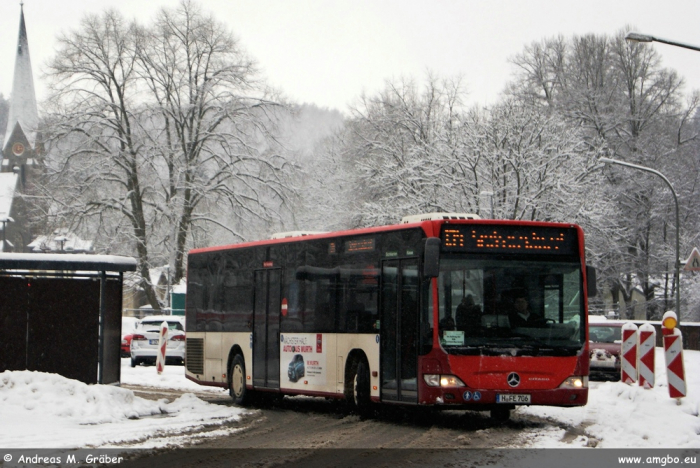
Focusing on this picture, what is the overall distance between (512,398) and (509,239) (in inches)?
86.5

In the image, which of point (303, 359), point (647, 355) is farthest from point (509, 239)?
point (647, 355)

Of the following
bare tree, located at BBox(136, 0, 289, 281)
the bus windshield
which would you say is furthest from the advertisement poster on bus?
bare tree, located at BBox(136, 0, 289, 281)

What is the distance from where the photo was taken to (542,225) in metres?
14.6

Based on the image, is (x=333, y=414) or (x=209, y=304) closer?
(x=333, y=414)

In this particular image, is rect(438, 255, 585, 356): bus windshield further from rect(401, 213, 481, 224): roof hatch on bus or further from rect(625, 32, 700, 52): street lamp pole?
rect(625, 32, 700, 52): street lamp pole

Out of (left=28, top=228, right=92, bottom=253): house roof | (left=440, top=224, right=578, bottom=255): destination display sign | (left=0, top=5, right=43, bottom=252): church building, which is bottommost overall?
(left=440, top=224, right=578, bottom=255): destination display sign

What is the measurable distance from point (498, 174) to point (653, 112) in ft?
53.4

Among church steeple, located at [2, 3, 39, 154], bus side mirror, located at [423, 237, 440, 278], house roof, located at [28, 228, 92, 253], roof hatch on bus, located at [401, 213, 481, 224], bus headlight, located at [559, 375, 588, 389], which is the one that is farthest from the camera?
church steeple, located at [2, 3, 39, 154]

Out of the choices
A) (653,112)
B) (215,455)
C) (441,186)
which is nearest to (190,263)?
(215,455)

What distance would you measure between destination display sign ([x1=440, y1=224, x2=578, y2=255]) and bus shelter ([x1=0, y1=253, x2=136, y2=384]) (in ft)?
17.9

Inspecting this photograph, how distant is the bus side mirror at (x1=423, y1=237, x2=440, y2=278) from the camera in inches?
537

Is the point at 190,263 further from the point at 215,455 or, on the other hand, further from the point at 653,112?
the point at 653,112

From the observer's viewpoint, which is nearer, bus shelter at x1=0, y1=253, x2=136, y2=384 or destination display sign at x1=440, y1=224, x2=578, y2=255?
destination display sign at x1=440, y1=224, x2=578, y2=255

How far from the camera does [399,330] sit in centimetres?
1481
